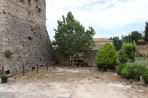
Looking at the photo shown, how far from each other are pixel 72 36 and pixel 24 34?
6305mm

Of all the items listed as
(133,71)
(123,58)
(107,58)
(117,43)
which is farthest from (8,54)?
(117,43)

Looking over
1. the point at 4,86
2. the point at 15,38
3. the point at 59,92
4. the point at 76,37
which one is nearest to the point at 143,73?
the point at 59,92

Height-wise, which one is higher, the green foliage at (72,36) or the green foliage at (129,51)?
the green foliage at (72,36)

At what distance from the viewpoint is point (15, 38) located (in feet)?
78.5

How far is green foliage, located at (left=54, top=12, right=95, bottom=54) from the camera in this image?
100 ft

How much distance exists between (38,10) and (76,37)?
493 centimetres

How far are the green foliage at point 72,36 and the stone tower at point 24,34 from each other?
1.79 meters

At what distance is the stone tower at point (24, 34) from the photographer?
22.3 metres

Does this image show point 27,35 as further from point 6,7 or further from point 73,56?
point 73,56

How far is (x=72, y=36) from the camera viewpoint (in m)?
30.5

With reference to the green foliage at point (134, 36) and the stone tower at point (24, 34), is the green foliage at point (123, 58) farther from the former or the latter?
the green foliage at point (134, 36)

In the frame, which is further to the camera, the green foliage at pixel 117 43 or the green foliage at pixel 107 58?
the green foliage at pixel 117 43

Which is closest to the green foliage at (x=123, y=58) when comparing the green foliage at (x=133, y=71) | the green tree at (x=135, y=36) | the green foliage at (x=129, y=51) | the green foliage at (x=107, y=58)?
the green foliage at (x=129, y=51)

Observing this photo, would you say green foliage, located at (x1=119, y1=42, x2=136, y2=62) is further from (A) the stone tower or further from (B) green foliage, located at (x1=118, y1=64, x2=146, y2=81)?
(A) the stone tower
